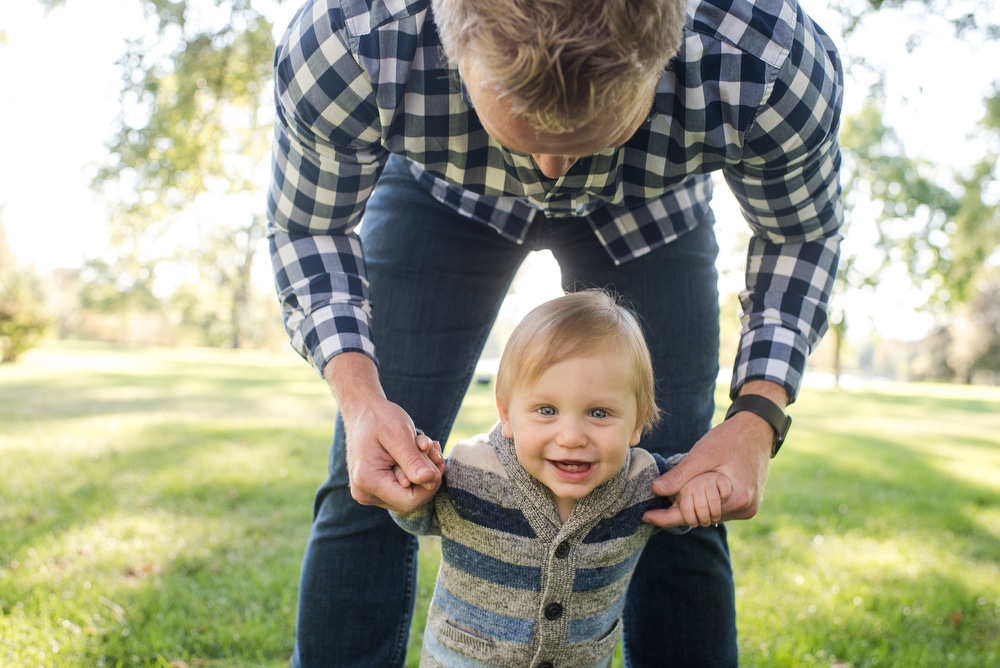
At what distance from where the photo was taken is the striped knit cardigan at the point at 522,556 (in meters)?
1.66

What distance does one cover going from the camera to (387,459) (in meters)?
1.50

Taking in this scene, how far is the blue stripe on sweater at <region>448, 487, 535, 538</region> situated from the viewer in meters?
1.67

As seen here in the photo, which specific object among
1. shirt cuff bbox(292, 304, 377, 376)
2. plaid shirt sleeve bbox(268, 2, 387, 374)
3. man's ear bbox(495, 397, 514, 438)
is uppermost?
plaid shirt sleeve bbox(268, 2, 387, 374)

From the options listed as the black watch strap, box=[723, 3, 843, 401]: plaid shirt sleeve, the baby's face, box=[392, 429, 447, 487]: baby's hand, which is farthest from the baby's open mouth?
box=[723, 3, 843, 401]: plaid shirt sleeve

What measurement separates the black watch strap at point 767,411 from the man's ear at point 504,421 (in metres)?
0.48

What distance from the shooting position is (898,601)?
10.0 feet

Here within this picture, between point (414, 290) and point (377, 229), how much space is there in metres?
0.20

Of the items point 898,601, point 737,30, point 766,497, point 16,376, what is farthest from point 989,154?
point 16,376

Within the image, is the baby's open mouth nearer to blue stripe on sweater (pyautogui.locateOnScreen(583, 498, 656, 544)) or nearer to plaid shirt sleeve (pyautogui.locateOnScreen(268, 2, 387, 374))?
blue stripe on sweater (pyautogui.locateOnScreen(583, 498, 656, 544))

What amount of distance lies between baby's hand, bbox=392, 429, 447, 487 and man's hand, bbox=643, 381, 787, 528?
0.47 m

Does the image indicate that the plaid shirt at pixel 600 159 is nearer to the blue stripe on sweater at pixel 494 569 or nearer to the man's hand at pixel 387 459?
the man's hand at pixel 387 459

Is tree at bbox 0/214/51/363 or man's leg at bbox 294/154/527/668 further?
tree at bbox 0/214/51/363

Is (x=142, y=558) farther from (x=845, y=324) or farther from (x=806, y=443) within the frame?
(x=845, y=324)

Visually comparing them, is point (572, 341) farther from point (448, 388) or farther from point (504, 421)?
point (448, 388)
